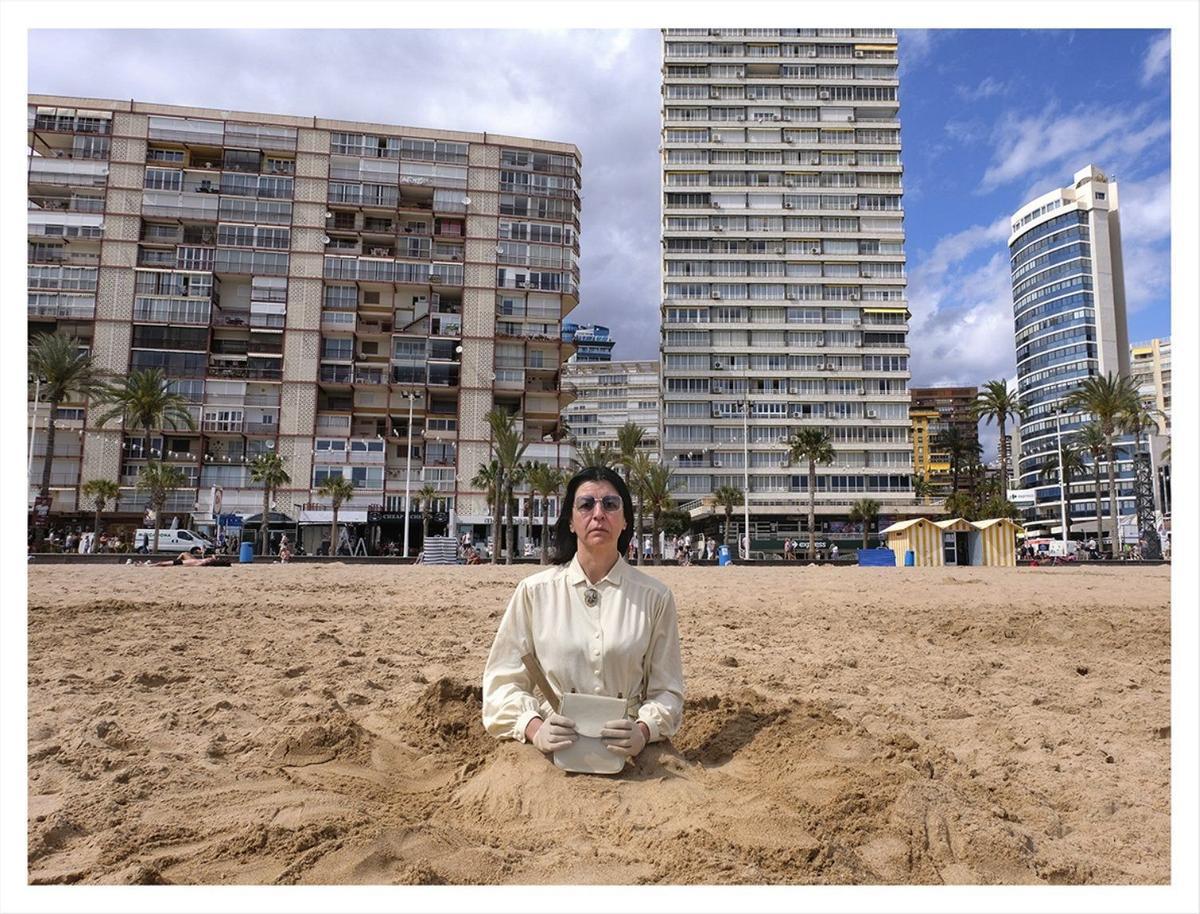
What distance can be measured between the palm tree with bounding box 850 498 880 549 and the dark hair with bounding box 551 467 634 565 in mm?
67864

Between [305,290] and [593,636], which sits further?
[305,290]

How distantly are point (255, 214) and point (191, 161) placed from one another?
7.29m

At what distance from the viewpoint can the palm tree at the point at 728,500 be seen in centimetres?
6794

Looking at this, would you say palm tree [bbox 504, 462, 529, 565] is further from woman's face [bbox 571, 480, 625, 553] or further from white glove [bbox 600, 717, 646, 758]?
white glove [bbox 600, 717, 646, 758]

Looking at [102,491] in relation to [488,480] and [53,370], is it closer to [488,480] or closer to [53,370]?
[53,370]

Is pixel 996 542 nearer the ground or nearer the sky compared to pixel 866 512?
nearer the ground

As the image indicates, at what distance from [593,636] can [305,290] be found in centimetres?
6486

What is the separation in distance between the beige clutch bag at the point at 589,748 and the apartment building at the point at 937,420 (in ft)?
443

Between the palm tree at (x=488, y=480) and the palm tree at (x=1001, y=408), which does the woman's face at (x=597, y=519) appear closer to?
the palm tree at (x=488, y=480)

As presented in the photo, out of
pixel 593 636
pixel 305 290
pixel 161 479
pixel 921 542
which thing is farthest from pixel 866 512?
pixel 593 636

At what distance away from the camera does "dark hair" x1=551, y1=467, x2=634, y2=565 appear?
373cm

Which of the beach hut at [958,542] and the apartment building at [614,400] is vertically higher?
the apartment building at [614,400]

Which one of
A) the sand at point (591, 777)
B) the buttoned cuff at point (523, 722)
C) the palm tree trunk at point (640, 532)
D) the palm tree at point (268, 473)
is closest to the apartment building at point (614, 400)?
the palm tree trunk at point (640, 532)

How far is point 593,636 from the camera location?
353 centimetres
